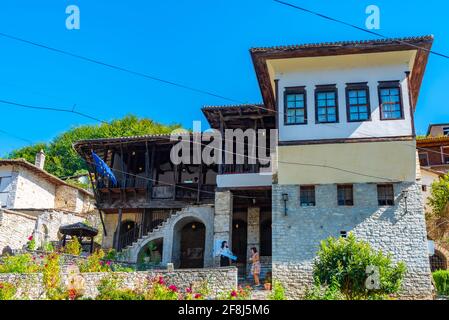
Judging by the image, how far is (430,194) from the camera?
2272cm

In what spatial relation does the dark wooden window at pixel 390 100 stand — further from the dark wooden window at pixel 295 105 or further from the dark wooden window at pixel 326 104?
the dark wooden window at pixel 295 105

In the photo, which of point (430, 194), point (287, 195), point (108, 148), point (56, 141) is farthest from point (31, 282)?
point (56, 141)

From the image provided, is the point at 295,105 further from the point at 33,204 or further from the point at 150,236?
the point at 33,204

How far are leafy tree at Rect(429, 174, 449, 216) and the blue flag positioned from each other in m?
14.2

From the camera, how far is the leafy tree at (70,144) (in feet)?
146

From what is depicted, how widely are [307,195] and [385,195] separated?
2553 mm

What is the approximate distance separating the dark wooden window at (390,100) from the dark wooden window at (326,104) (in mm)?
1505

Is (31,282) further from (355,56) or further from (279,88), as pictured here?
(355,56)

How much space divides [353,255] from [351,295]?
996mm

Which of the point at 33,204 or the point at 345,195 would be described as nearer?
the point at 345,195

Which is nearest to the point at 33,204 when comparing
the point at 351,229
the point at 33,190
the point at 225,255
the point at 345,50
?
the point at 33,190

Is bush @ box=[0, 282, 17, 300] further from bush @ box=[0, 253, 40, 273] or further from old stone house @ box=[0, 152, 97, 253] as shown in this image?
old stone house @ box=[0, 152, 97, 253]

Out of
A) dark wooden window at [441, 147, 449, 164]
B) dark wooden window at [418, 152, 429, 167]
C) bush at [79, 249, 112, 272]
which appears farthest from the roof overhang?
dark wooden window at [441, 147, 449, 164]

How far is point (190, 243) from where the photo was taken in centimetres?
2252
